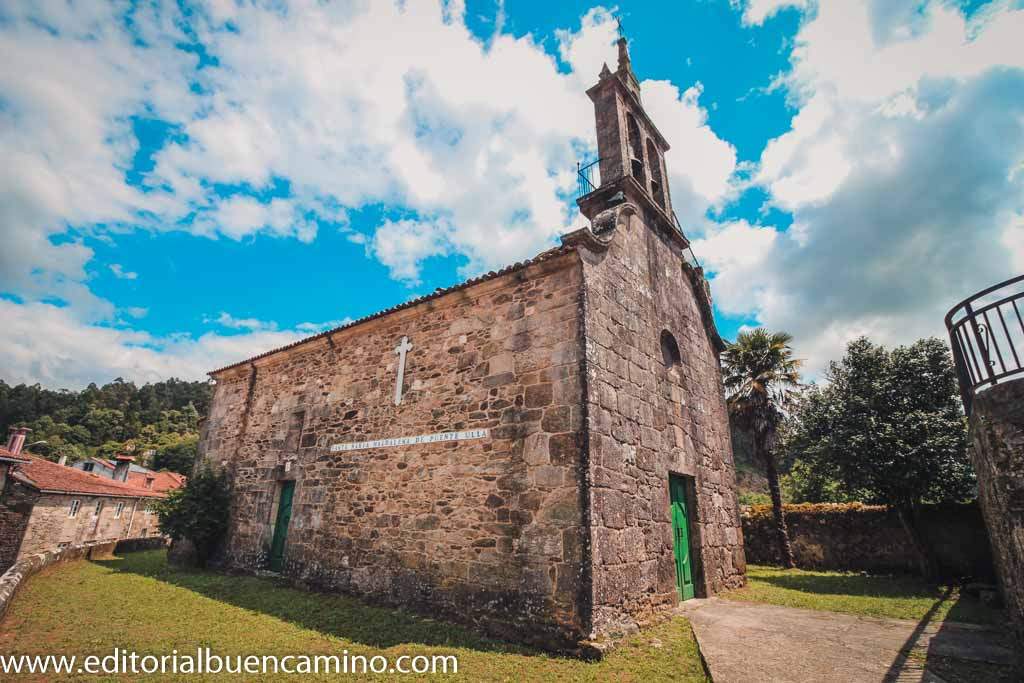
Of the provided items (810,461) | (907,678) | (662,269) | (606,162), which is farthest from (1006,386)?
(810,461)

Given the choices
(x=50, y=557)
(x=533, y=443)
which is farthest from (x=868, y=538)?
(x=50, y=557)

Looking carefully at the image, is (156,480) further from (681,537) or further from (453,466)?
(681,537)

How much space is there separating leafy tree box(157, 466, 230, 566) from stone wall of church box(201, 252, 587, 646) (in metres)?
0.81

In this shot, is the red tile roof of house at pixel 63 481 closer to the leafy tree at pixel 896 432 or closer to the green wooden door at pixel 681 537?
the green wooden door at pixel 681 537

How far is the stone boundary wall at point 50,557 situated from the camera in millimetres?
7302

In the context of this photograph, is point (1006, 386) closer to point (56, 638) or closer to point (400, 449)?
point (400, 449)

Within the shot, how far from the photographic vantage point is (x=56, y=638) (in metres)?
5.86

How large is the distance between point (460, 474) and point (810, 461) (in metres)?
10.4

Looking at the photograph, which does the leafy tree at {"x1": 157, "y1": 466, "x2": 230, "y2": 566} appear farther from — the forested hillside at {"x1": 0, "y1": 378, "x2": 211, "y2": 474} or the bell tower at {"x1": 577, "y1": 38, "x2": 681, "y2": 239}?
the forested hillside at {"x1": 0, "y1": 378, "x2": 211, "y2": 474}

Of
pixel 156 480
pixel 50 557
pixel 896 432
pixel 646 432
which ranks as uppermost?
pixel 896 432

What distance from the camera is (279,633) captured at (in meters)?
6.20

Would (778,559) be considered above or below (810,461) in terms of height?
below

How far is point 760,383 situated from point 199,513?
17.8 m

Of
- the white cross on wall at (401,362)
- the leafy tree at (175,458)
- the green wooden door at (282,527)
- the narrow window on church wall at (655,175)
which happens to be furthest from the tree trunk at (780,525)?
the leafy tree at (175,458)
